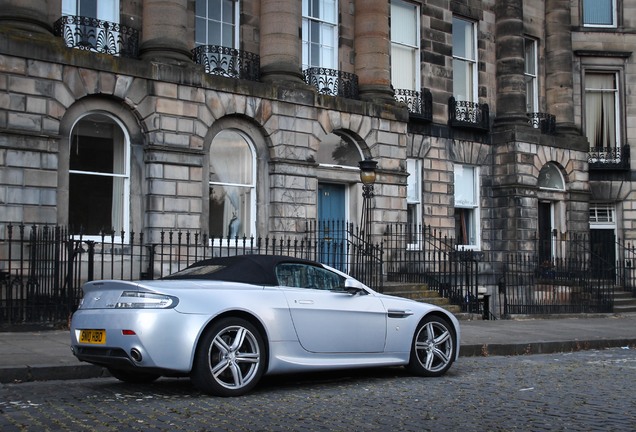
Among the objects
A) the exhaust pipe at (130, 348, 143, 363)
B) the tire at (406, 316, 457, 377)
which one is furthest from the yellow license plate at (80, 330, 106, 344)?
the tire at (406, 316, 457, 377)

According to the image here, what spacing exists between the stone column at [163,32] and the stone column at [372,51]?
5.57 metres

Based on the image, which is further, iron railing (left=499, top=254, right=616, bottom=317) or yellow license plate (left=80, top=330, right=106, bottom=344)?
iron railing (left=499, top=254, right=616, bottom=317)

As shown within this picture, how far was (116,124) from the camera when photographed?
18250mm

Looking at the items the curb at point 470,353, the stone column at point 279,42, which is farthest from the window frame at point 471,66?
the curb at point 470,353

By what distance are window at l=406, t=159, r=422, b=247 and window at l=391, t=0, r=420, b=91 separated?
2.27 metres

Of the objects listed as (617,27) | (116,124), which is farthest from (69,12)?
(617,27)

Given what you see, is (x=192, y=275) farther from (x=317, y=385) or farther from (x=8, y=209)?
(x=8, y=209)

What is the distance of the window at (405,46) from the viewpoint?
24.7 metres

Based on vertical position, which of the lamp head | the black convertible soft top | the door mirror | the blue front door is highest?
the lamp head

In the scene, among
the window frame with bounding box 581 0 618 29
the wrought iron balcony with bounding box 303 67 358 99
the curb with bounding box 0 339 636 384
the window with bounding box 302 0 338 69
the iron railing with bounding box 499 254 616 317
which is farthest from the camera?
the window frame with bounding box 581 0 618 29

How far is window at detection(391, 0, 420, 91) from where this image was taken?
971 inches

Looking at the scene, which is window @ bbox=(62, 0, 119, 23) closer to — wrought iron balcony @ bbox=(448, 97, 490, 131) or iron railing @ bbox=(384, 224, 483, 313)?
iron railing @ bbox=(384, 224, 483, 313)

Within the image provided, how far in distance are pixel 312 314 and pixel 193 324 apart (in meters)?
1.54

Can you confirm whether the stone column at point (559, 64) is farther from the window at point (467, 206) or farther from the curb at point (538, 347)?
the curb at point (538, 347)
